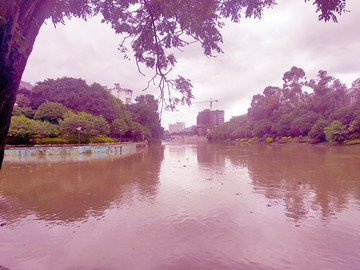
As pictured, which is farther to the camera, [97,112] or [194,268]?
[97,112]

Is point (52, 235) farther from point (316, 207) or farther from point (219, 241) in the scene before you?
point (316, 207)

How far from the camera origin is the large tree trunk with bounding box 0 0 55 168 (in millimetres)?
2217

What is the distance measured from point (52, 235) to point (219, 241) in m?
3.29

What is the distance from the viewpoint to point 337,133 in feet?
112

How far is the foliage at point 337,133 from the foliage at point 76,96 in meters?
38.2

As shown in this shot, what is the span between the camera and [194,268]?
10.4ft

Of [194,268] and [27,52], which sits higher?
[27,52]

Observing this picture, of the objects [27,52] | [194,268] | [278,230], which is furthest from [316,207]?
[27,52]

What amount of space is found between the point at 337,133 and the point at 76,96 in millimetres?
45851

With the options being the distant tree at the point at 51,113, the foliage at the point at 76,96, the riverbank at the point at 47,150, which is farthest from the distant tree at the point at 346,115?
the distant tree at the point at 51,113

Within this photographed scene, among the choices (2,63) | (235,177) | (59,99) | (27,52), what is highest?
(59,99)

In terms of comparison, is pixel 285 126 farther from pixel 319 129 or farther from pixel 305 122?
pixel 319 129

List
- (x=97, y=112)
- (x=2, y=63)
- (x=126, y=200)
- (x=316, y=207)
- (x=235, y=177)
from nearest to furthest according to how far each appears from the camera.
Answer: (x=2, y=63)
(x=316, y=207)
(x=126, y=200)
(x=235, y=177)
(x=97, y=112)

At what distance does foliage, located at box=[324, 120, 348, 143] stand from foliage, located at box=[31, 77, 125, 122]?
3815 centimetres
